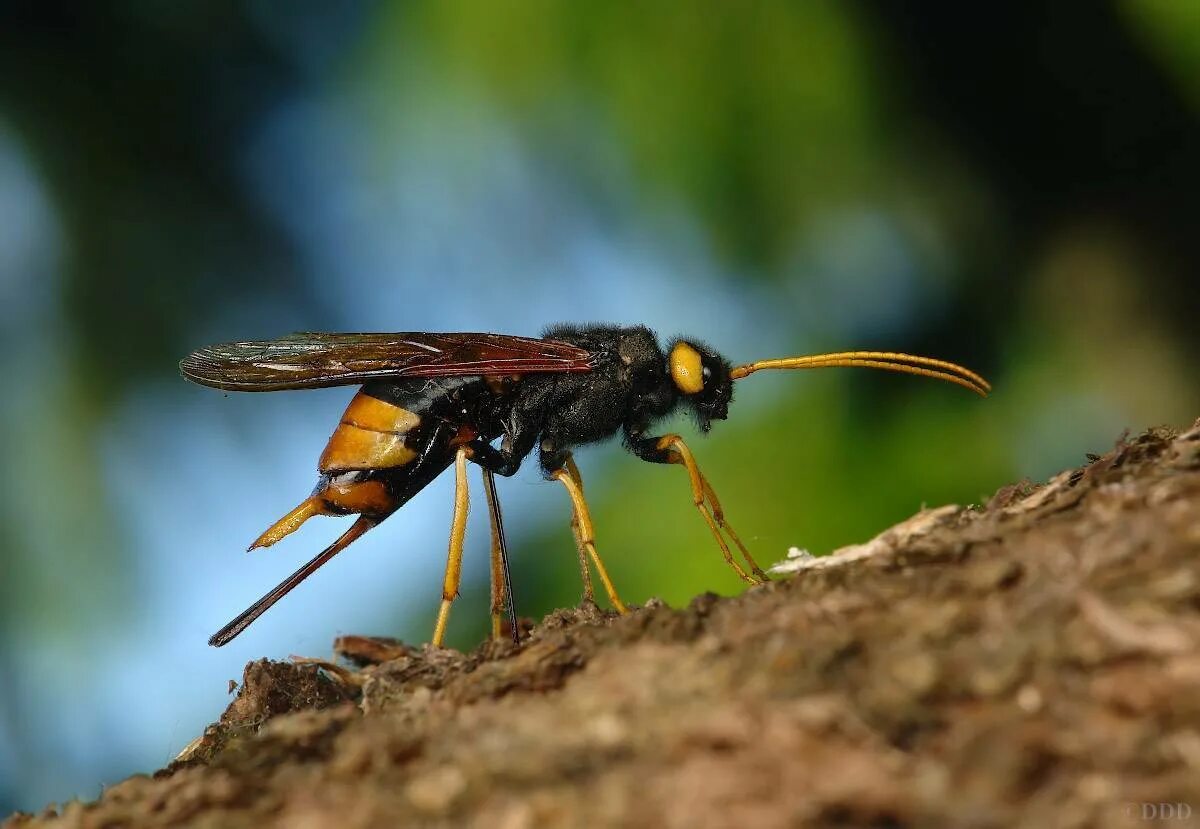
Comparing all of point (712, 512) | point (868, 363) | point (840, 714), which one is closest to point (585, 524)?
point (712, 512)

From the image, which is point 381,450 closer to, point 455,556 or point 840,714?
point 455,556

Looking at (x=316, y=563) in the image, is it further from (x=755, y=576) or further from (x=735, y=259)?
(x=735, y=259)

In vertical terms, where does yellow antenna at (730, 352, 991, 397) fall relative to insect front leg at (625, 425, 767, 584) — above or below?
above

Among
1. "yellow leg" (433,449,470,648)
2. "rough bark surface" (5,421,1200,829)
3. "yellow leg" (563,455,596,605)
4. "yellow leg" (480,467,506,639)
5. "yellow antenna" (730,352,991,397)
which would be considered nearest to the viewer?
"rough bark surface" (5,421,1200,829)

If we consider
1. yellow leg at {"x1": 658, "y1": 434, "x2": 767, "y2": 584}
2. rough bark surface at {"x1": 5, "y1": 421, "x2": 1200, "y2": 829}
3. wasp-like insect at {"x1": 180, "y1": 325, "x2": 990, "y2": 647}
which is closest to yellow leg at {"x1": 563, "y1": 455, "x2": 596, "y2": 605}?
wasp-like insect at {"x1": 180, "y1": 325, "x2": 990, "y2": 647}

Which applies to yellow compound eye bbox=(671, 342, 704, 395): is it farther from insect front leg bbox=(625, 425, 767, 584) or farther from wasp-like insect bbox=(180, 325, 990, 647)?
insect front leg bbox=(625, 425, 767, 584)

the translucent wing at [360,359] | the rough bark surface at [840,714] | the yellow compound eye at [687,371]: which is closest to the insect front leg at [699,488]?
the yellow compound eye at [687,371]

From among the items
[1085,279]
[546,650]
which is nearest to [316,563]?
[546,650]
